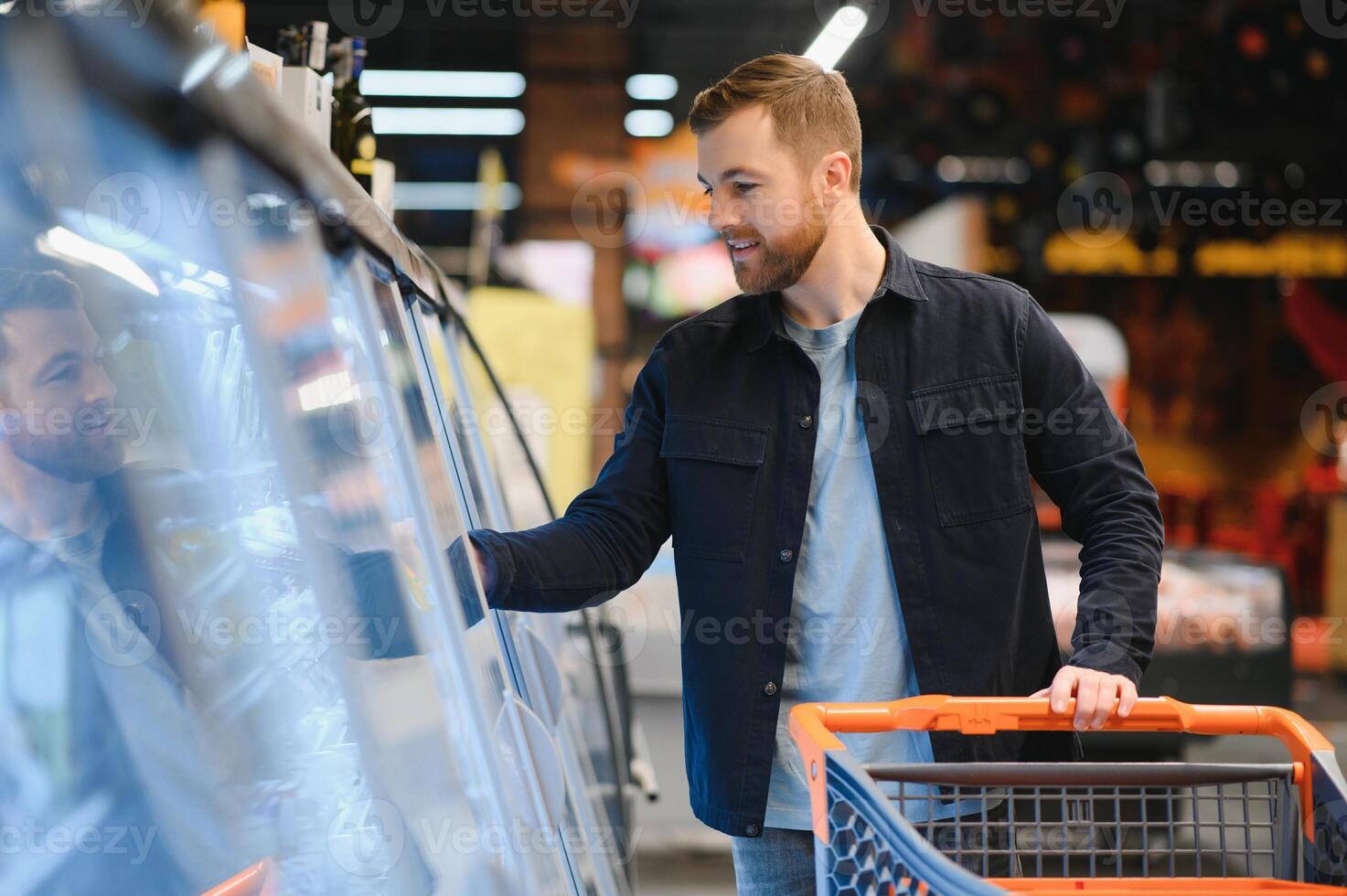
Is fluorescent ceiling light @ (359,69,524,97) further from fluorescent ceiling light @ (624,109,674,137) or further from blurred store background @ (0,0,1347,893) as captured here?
fluorescent ceiling light @ (624,109,674,137)

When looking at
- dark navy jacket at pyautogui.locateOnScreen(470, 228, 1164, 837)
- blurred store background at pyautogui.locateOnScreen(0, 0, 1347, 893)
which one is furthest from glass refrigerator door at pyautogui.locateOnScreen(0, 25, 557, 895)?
blurred store background at pyautogui.locateOnScreen(0, 0, 1347, 893)

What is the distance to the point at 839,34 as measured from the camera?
23.4 feet

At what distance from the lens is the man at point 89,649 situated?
872 mm

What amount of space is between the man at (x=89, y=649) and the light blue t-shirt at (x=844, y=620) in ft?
2.66

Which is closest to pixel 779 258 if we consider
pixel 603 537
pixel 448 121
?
pixel 603 537

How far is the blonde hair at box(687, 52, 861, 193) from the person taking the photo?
166 cm

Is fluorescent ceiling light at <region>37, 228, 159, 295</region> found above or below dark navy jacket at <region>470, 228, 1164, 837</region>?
above

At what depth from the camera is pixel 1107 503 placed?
1.63 m

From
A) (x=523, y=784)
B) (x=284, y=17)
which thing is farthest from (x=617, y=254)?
(x=523, y=784)

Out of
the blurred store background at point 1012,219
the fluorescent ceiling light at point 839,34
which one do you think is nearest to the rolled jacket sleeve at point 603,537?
the blurred store background at point 1012,219

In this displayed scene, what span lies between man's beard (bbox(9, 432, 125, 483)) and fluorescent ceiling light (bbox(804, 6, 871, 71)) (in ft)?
19.6

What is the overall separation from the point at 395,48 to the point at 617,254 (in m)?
2.22

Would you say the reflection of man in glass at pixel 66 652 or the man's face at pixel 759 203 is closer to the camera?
the reflection of man in glass at pixel 66 652

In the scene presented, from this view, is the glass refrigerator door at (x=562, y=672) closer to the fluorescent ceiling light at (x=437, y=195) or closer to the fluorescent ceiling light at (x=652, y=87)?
the fluorescent ceiling light at (x=652, y=87)
